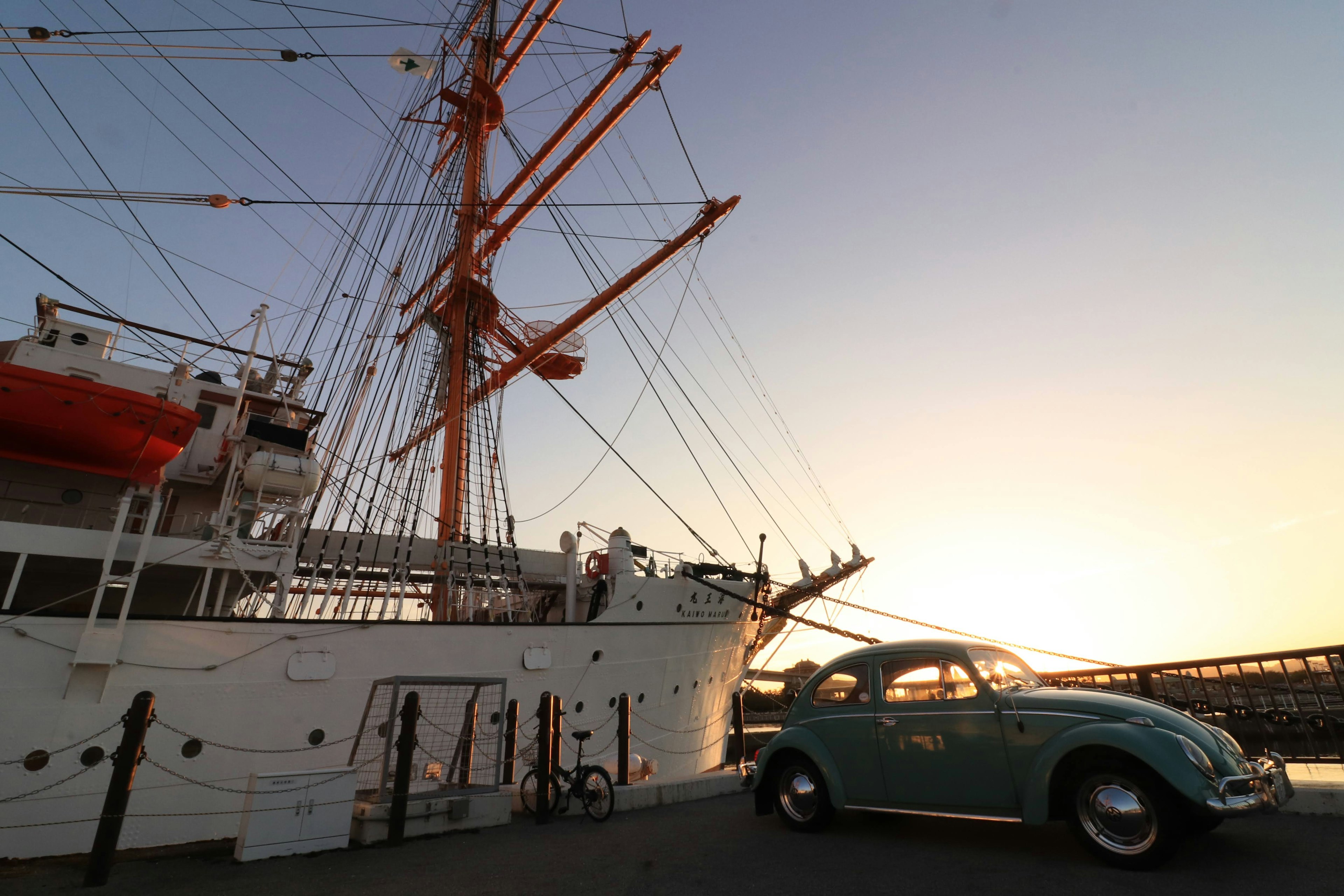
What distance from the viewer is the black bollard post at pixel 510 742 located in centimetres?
885

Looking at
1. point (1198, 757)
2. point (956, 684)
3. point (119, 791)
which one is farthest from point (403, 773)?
point (1198, 757)

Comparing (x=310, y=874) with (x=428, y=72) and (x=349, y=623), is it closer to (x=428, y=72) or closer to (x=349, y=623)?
(x=349, y=623)

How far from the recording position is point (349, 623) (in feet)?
30.8

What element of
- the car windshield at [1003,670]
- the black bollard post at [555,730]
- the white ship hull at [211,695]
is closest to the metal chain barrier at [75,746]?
the white ship hull at [211,695]

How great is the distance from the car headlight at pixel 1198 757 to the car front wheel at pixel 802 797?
8.29 ft

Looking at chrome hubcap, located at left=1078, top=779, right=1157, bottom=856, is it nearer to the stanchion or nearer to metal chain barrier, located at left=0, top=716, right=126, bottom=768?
the stanchion

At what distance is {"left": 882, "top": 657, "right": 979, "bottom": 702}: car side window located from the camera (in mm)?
4848

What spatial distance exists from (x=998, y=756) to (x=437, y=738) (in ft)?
28.1

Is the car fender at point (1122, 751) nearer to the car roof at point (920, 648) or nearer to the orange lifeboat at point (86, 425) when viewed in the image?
the car roof at point (920, 648)

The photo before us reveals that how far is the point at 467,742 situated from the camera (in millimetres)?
7789

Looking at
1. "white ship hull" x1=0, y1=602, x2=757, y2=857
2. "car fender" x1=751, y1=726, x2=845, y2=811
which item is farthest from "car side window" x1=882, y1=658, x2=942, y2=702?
"white ship hull" x1=0, y1=602, x2=757, y2=857

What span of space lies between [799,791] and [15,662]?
867 cm

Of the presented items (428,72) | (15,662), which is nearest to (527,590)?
(15,662)

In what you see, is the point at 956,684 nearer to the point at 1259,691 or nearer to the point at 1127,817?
the point at 1127,817
